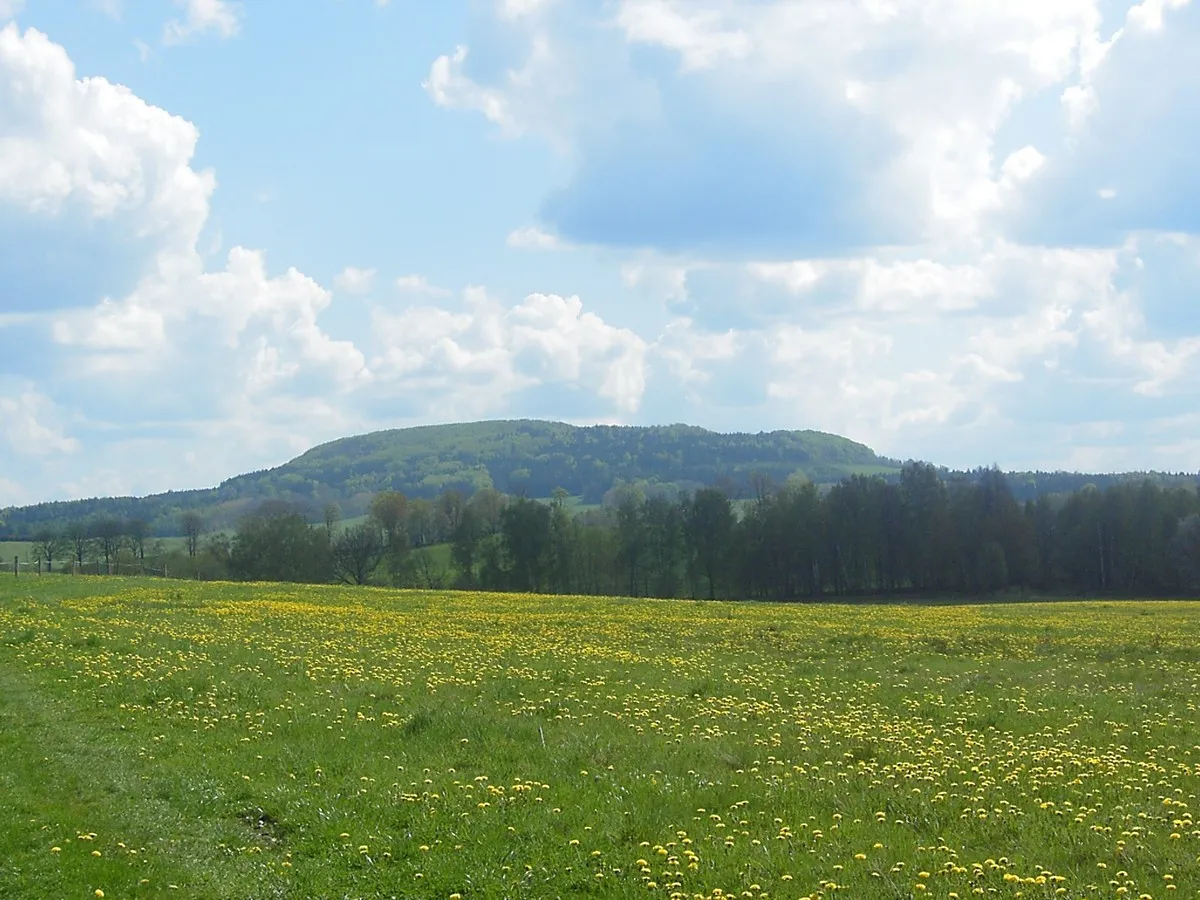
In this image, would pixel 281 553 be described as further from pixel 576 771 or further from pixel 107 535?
pixel 576 771

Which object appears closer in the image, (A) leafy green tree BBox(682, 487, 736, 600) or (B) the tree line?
(B) the tree line

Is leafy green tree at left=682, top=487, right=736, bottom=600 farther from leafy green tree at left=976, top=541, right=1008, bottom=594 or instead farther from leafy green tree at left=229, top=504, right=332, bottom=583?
leafy green tree at left=229, top=504, right=332, bottom=583

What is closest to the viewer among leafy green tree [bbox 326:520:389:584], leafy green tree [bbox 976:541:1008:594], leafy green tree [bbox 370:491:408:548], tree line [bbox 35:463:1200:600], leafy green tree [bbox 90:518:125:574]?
leafy green tree [bbox 976:541:1008:594]

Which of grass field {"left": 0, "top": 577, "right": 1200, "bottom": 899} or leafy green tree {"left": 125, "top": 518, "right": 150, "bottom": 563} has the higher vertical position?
leafy green tree {"left": 125, "top": 518, "right": 150, "bottom": 563}

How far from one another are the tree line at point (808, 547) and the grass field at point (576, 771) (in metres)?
89.4

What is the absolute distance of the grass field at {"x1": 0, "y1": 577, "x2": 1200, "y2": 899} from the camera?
11594mm

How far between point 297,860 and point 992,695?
18.6 m

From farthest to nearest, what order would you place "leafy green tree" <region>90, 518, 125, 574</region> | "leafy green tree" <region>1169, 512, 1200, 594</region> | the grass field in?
"leafy green tree" <region>90, 518, 125, 574</region> < "leafy green tree" <region>1169, 512, 1200, 594</region> < the grass field

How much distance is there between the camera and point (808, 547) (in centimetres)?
12475

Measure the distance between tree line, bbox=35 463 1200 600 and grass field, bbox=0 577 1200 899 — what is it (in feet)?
293

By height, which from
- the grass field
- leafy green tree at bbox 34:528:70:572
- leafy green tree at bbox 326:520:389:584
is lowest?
the grass field

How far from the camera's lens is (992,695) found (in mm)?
25828

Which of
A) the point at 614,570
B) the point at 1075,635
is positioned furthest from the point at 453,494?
the point at 1075,635

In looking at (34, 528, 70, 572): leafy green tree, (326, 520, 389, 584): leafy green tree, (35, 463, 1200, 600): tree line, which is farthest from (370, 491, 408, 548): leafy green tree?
(34, 528, 70, 572): leafy green tree
